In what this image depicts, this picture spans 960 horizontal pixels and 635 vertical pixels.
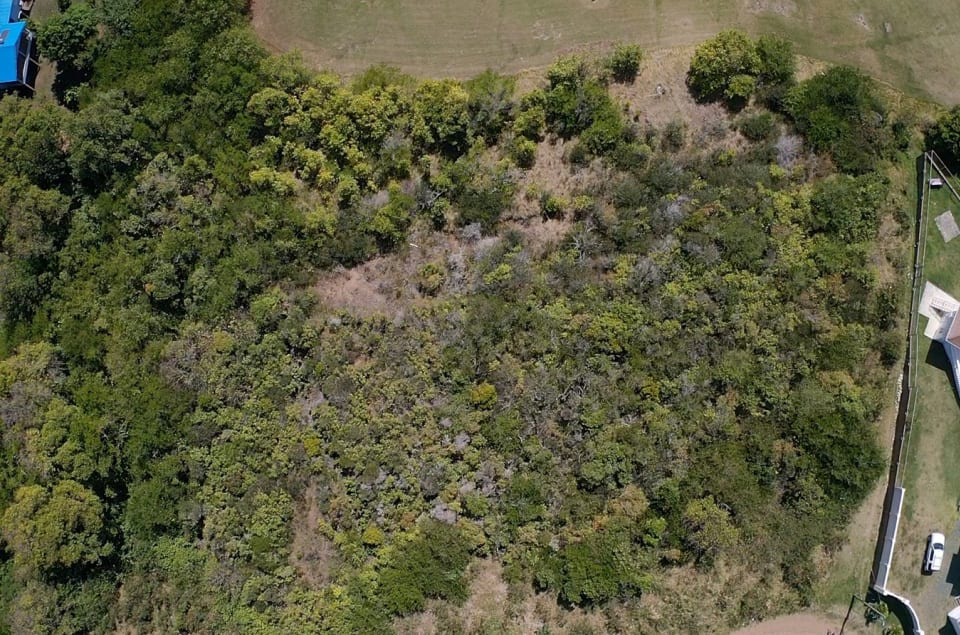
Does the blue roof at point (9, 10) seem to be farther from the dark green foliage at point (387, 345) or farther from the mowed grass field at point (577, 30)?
the mowed grass field at point (577, 30)

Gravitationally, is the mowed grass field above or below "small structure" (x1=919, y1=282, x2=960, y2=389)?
above

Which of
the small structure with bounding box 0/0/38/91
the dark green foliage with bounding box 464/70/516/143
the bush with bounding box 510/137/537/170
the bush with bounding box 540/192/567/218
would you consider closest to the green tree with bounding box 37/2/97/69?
the small structure with bounding box 0/0/38/91

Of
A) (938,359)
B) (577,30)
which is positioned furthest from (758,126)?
(938,359)

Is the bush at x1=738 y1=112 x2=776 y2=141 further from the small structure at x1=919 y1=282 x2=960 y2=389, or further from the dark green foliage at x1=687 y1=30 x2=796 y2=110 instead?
the small structure at x1=919 y1=282 x2=960 y2=389

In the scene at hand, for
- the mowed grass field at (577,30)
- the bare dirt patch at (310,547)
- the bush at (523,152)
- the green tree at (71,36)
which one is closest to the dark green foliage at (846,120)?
the mowed grass field at (577,30)

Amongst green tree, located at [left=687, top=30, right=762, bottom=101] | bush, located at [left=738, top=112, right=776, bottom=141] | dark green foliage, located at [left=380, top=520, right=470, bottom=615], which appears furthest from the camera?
bush, located at [left=738, top=112, right=776, bottom=141]

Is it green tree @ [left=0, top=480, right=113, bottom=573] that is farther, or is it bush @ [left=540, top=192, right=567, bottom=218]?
bush @ [left=540, top=192, right=567, bottom=218]

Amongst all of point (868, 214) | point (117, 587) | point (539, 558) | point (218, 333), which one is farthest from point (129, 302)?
point (868, 214)
